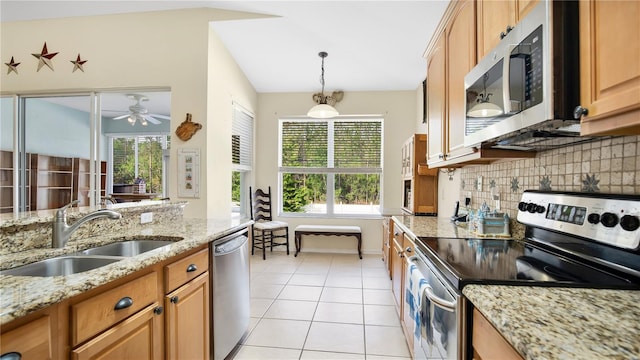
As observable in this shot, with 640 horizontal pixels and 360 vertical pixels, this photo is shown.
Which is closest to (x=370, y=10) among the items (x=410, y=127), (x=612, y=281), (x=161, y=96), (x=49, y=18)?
(x=410, y=127)

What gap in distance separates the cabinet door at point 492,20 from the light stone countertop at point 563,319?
1.13 meters

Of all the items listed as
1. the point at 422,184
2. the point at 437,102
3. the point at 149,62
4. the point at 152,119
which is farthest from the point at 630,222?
the point at 152,119

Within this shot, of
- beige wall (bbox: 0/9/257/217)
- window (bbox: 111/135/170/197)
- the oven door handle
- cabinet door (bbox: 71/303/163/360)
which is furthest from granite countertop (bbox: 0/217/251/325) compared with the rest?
window (bbox: 111/135/170/197)

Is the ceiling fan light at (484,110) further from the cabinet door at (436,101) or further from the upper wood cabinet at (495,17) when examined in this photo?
the cabinet door at (436,101)

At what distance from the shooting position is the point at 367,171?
4.88 m

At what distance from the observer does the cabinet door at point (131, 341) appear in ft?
3.19

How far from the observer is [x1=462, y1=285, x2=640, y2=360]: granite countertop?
0.57m

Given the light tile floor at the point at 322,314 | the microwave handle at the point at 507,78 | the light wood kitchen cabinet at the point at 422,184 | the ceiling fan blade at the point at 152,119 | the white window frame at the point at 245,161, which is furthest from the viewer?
the white window frame at the point at 245,161

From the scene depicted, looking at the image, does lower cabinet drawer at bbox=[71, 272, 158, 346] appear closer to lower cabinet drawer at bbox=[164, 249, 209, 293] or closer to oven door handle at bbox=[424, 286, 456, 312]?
lower cabinet drawer at bbox=[164, 249, 209, 293]

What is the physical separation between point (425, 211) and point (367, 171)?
1.51 m

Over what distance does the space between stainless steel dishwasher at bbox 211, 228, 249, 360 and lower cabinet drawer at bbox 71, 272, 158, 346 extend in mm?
544

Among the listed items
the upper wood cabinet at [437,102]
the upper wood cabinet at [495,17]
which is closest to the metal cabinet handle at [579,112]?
the upper wood cabinet at [495,17]

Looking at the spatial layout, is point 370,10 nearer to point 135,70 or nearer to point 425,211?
point 425,211

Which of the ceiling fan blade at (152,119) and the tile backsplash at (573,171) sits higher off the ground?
the ceiling fan blade at (152,119)
